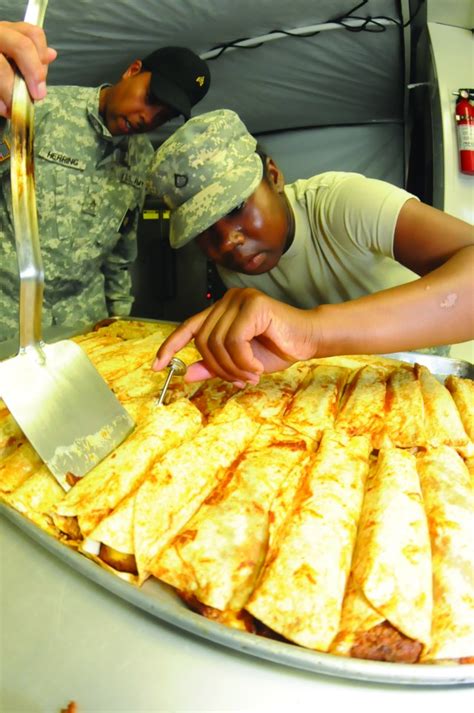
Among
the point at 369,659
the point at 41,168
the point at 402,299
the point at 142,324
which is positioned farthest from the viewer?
the point at 41,168

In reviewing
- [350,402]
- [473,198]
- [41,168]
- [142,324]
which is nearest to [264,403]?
[350,402]

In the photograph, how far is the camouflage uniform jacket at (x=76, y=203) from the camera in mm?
2572

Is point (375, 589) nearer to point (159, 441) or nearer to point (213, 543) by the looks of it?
point (213, 543)

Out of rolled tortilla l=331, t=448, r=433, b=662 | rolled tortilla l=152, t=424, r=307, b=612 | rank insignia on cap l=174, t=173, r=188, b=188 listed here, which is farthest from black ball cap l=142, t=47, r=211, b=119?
rolled tortilla l=331, t=448, r=433, b=662

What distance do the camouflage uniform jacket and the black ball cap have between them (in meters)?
0.42


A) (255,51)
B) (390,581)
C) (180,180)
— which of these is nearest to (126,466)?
(390,581)

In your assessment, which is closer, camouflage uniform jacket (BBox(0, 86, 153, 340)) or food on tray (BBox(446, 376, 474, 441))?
food on tray (BBox(446, 376, 474, 441))

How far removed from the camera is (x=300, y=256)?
6.62 feet

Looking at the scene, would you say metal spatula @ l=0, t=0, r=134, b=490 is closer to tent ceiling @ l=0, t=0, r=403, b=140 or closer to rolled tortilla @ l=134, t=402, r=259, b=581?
rolled tortilla @ l=134, t=402, r=259, b=581

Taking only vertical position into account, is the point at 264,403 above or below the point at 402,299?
below

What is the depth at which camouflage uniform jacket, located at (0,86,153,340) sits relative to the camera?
8.44 feet

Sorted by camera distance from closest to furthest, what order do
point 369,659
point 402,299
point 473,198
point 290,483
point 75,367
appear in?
1. point 369,659
2. point 290,483
3. point 75,367
4. point 402,299
5. point 473,198

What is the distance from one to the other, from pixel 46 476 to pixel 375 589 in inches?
26.4

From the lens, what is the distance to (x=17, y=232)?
1074mm
